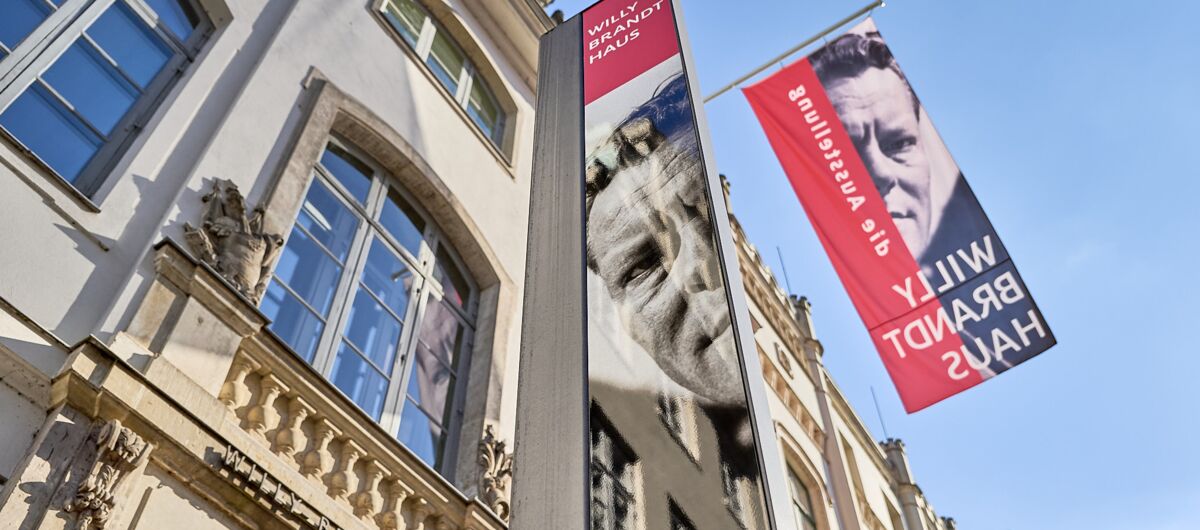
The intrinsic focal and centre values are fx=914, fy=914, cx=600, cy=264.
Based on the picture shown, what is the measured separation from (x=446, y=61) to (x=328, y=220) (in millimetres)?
4136

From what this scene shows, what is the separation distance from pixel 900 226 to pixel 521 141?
4.69 m

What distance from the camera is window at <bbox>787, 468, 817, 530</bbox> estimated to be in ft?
43.7

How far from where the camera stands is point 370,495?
5.51 meters

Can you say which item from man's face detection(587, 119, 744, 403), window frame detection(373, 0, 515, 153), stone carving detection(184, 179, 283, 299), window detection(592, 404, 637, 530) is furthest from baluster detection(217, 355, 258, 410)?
window frame detection(373, 0, 515, 153)

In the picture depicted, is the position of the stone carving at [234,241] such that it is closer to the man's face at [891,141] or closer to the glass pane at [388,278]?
the glass pane at [388,278]

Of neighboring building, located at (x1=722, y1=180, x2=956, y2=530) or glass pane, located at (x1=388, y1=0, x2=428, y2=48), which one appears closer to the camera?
glass pane, located at (x1=388, y1=0, x2=428, y2=48)

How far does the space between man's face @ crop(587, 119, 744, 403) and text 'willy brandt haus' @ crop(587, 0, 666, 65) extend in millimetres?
1034

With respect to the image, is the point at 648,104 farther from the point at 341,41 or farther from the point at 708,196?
the point at 341,41

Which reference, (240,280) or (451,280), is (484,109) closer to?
(451,280)

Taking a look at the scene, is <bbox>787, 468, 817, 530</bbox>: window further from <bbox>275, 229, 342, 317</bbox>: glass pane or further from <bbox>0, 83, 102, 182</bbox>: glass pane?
<bbox>0, 83, 102, 182</bbox>: glass pane

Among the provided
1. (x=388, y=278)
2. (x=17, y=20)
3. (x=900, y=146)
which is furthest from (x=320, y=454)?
(x=900, y=146)

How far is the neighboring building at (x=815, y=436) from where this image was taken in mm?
14133

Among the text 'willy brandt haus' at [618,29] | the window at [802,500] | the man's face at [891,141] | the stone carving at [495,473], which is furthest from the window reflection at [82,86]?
the window at [802,500]

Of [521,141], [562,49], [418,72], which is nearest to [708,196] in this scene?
[562,49]
